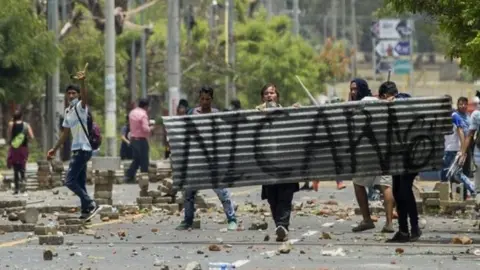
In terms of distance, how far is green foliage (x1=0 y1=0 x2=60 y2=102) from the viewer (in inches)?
1576

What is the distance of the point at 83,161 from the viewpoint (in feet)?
72.3

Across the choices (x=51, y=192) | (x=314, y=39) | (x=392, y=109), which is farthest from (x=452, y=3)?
(x=314, y=39)

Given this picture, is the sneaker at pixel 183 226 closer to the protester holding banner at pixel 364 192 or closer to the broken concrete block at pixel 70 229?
the broken concrete block at pixel 70 229

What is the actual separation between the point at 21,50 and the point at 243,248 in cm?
2351

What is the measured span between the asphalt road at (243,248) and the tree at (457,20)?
77.4 inches

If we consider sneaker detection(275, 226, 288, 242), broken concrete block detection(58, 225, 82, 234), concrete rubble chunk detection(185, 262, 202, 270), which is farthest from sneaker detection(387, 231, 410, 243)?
concrete rubble chunk detection(185, 262, 202, 270)

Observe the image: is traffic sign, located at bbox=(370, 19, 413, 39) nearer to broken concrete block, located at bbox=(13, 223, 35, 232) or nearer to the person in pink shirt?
the person in pink shirt

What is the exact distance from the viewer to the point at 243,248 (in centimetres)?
1744

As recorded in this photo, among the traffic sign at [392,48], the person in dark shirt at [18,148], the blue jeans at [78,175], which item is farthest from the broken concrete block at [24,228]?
the traffic sign at [392,48]

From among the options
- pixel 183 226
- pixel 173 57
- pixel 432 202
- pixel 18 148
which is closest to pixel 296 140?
pixel 183 226

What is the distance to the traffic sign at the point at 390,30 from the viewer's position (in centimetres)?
9275

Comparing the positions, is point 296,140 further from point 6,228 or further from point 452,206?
point 452,206

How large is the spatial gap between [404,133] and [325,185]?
17297 mm

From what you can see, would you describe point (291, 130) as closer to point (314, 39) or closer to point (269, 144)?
point (269, 144)
